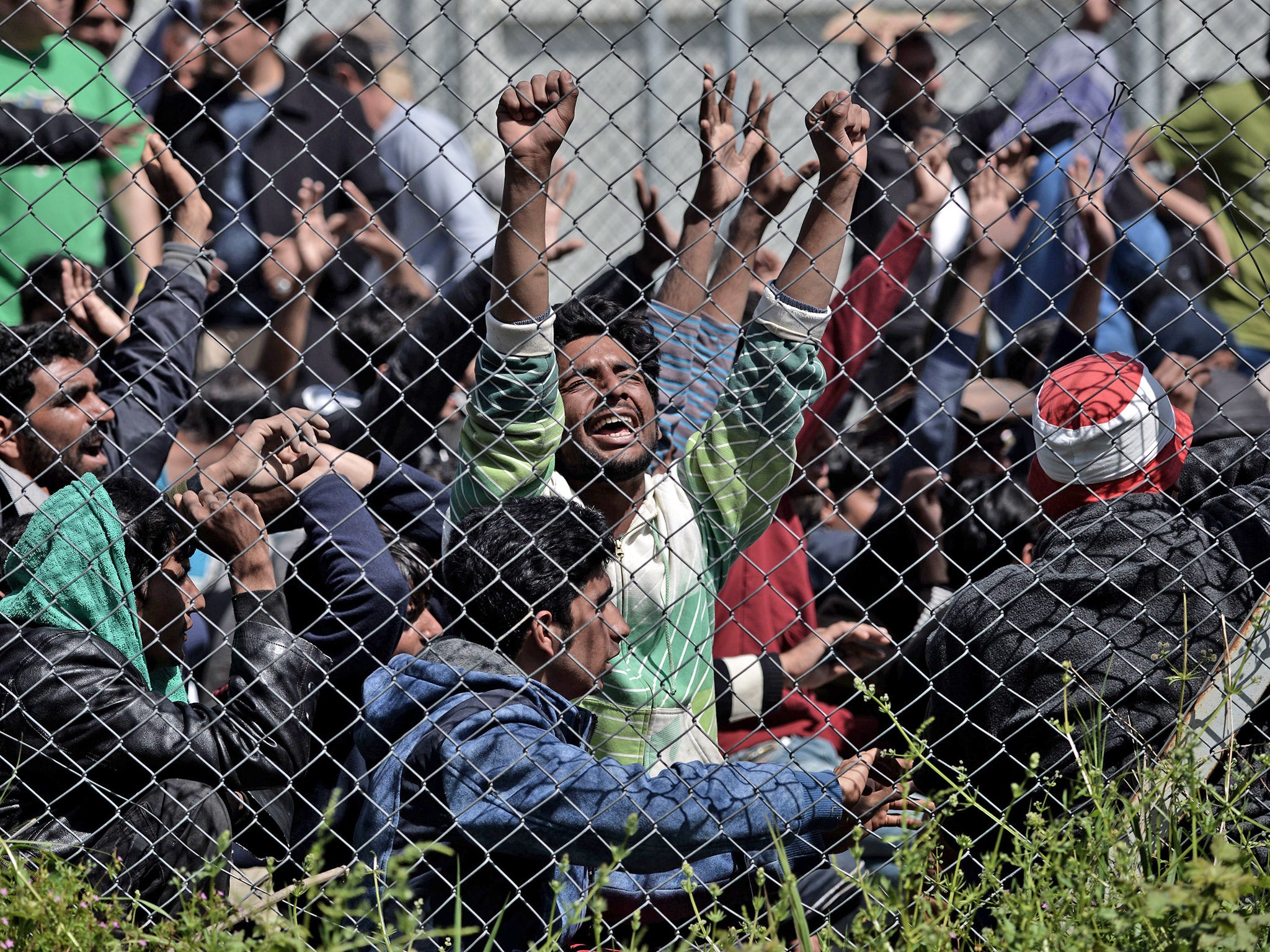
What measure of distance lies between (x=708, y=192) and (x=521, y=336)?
33.1 inches

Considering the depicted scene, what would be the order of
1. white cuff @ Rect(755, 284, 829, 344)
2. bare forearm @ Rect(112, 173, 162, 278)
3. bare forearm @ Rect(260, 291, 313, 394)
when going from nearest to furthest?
white cuff @ Rect(755, 284, 829, 344)
bare forearm @ Rect(260, 291, 313, 394)
bare forearm @ Rect(112, 173, 162, 278)

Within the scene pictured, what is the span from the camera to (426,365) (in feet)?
11.8

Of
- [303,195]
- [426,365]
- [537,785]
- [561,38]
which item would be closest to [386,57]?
[561,38]

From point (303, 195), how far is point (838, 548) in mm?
2114

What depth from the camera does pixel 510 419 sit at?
105 inches

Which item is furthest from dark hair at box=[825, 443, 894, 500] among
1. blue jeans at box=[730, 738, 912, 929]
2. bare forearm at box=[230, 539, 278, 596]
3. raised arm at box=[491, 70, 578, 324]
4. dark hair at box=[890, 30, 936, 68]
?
bare forearm at box=[230, 539, 278, 596]

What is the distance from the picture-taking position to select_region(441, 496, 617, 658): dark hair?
251 centimetres

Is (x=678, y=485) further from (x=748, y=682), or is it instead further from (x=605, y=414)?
(x=748, y=682)

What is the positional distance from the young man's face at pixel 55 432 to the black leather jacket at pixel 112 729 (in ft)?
2.83

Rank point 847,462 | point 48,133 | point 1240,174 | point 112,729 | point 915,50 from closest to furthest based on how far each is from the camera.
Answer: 1. point 112,729
2. point 48,133
3. point 1240,174
4. point 847,462
5. point 915,50

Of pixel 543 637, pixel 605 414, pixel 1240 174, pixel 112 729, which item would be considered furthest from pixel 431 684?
pixel 1240 174

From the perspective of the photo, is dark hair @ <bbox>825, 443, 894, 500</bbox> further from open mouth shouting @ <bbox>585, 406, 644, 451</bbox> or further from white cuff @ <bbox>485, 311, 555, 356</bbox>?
white cuff @ <bbox>485, 311, 555, 356</bbox>

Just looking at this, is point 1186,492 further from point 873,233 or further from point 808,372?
point 873,233

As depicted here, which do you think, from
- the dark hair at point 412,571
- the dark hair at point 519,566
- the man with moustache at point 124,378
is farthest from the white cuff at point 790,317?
the man with moustache at point 124,378
